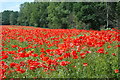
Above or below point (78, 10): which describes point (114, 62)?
below

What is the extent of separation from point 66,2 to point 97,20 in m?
4.30

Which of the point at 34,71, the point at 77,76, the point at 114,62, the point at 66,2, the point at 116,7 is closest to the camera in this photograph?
the point at 77,76

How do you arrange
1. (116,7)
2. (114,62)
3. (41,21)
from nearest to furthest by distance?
(114,62) < (116,7) < (41,21)

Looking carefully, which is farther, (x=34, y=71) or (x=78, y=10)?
(x=78, y=10)

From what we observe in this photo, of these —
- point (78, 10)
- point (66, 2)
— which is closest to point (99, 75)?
point (78, 10)

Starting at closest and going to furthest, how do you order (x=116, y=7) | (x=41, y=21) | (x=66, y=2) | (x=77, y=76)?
(x=77, y=76) < (x=116, y=7) < (x=66, y=2) < (x=41, y=21)

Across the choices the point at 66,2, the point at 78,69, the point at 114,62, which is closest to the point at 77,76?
the point at 78,69

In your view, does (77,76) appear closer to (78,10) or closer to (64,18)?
(78,10)

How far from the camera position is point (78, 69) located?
4441mm

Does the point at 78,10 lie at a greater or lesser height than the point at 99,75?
greater

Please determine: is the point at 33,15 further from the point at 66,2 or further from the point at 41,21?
the point at 66,2

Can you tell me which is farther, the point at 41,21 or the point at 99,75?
the point at 41,21

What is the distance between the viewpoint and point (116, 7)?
2330 cm

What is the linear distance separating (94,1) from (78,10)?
2044 mm
